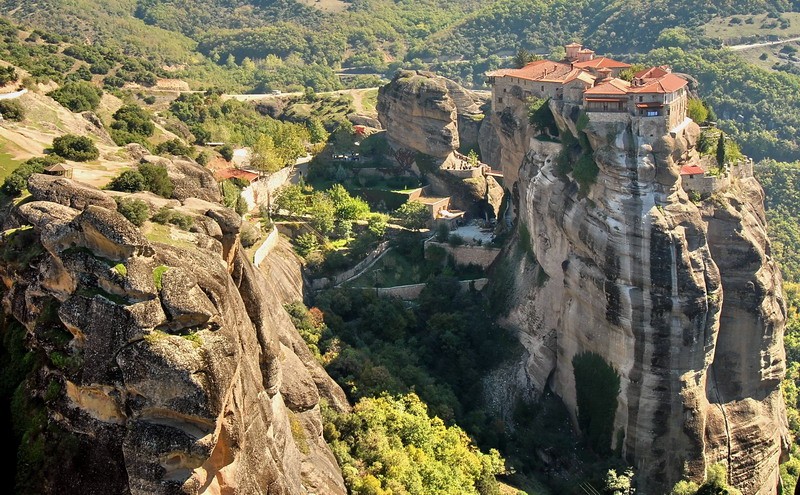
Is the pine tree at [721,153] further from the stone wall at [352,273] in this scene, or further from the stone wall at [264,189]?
the stone wall at [264,189]

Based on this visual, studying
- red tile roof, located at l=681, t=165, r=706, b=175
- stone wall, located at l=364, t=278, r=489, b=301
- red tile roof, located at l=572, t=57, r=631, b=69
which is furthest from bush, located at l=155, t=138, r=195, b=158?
red tile roof, located at l=681, t=165, r=706, b=175

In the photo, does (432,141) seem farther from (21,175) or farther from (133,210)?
(133,210)

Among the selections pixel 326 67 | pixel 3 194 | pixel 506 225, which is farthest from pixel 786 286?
pixel 326 67

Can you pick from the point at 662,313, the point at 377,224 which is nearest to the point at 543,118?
the point at 377,224

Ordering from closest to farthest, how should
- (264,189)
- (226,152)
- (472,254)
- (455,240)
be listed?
(472,254) → (455,240) → (264,189) → (226,152)

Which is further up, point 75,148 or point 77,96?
point 75,148

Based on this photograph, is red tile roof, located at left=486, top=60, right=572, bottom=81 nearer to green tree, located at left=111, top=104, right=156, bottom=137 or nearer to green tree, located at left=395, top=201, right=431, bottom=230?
green tree, located at left=395, top=201, right=431, bottom=230

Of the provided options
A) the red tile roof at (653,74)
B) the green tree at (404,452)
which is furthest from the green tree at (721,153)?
the green tree at (404,452)
